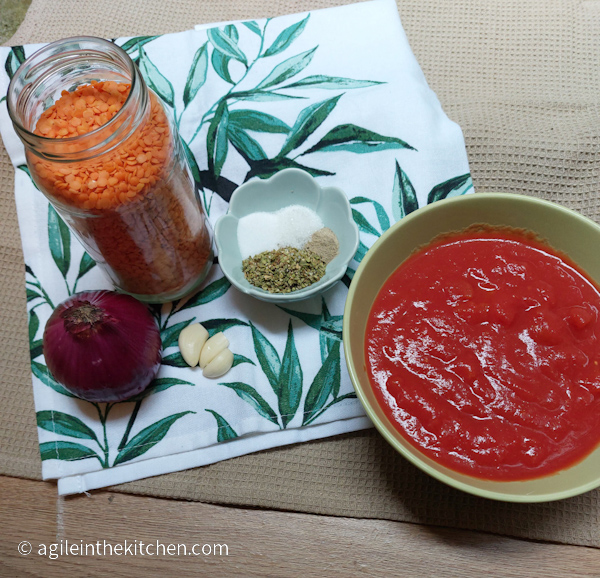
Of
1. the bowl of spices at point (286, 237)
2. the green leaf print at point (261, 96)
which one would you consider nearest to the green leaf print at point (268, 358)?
the bowl of spices at point (286, 237)

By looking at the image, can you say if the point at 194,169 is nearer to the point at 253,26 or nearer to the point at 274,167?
the point at 274,167

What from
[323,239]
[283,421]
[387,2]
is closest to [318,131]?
[323,239]

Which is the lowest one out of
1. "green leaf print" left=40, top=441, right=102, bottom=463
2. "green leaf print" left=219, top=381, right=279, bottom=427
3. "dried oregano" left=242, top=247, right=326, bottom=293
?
"green leaf print" left=40, top=441, right=102, bottom=463

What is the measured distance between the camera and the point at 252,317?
137cm

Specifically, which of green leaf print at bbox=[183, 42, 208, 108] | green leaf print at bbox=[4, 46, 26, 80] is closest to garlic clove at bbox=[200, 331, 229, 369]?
green leaf print at bbox=[183, 42, 208, 108]

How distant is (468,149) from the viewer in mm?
1475

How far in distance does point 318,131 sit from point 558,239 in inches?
25.8

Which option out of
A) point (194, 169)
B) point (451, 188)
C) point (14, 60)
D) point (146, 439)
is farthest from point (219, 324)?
point (14, 60)

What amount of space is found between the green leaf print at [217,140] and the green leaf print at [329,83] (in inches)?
A: 6.9

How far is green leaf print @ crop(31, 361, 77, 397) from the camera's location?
133cm

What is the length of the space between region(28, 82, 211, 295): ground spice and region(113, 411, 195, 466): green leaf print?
334mm

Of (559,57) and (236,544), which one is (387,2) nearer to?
(559,57)

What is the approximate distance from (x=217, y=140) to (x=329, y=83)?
1.12 feet

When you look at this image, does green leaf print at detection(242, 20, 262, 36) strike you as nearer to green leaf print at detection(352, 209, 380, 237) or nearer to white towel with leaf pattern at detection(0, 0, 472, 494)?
white towel with leaf pattern at detection(0, 0, 472, 494)
